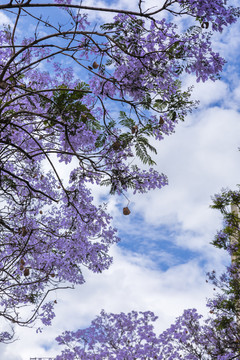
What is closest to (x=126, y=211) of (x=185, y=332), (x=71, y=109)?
(x=71, y=109)

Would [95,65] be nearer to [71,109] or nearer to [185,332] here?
[71,109]

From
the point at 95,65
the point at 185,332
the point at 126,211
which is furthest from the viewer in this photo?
the point at 185,332

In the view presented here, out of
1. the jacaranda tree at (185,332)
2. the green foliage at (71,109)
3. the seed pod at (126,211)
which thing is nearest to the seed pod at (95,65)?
the green foliage at (71,109)

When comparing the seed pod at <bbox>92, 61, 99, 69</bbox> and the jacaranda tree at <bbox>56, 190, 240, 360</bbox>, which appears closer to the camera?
the seed pod at <bbox>92, 61, 99, 69</bbox>

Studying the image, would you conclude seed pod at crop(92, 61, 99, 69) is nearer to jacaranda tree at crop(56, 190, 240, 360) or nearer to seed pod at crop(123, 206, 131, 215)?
seed pod at crop(123, 206, 131, 215)

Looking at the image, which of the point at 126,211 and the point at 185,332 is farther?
the point at 185,332

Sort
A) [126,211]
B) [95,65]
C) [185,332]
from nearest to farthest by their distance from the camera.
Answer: [95,65] < [126,211] < [185,332]

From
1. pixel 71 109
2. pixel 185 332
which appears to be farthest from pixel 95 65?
pixel 185 332

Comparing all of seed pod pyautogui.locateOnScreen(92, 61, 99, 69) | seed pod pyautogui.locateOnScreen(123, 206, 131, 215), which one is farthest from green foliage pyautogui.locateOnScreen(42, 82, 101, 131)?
seed pod pyautogui.locateOnScreen(123, 206, 131, 215)

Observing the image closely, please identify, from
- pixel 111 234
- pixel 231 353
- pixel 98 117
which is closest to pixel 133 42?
pixel 98 117

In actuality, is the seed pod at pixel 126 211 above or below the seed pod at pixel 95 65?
below

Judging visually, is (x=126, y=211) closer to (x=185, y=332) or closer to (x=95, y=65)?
(x=95, y=65)

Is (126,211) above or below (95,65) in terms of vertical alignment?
below

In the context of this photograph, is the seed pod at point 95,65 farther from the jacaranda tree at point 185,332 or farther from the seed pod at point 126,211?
the jacaranda tree at point 185,332
